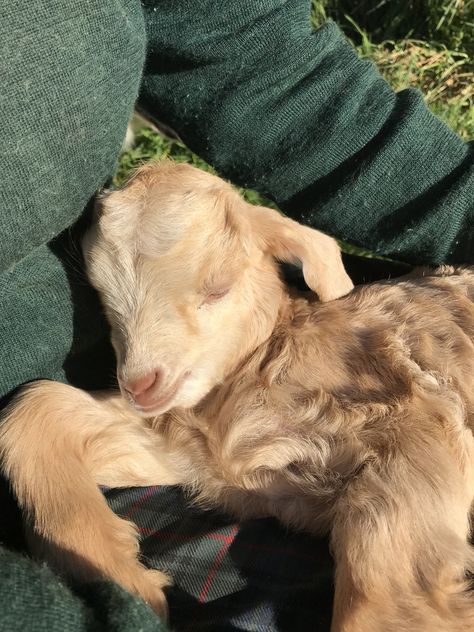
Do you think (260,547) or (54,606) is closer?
(54,606)

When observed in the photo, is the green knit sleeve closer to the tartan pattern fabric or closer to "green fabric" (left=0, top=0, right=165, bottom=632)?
"green fabric" (left=0, top=0, right=165, bottom=632)

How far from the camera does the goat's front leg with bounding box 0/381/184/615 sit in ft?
7.66

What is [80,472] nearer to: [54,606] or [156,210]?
[54,606]

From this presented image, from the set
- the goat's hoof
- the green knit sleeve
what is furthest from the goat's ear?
the goat's hoof

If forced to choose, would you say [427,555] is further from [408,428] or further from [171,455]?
[171,455]

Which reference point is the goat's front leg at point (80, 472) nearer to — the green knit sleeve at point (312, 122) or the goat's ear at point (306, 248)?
the goat's ear at point (306, 248)

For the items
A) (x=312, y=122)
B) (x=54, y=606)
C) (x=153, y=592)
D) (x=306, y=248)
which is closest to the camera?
(x=54, y=606)

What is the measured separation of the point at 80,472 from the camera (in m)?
2.58

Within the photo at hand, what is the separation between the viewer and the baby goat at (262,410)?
240 cm

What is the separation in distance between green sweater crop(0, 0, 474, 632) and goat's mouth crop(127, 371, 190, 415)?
0.47m

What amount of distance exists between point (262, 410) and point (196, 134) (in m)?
1.42

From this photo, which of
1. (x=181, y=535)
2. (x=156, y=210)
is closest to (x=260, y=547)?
(x=181, y=535)

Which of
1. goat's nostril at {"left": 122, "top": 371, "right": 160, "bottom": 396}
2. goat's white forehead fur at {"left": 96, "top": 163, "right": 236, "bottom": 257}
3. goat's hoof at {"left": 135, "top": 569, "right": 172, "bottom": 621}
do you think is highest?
goat's white forehead fur at {"left": 96, "top": 163, "right": 236, "bottom": 257}

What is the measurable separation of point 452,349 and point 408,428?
17.6 inches
